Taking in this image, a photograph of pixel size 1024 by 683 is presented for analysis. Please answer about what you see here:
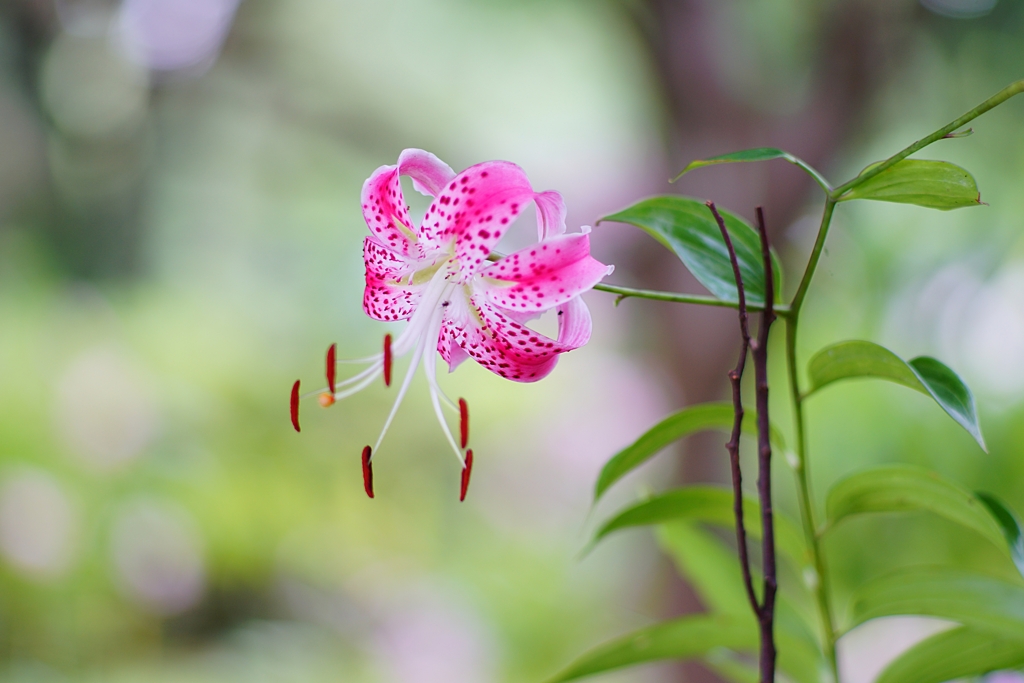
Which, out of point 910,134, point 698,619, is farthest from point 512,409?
point 698,619

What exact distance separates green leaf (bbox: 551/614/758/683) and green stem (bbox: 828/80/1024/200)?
0.20m

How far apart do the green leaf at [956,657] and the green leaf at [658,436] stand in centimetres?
11

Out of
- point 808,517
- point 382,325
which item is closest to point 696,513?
point 808,517

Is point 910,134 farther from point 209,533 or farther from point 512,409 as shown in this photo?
point 209,533

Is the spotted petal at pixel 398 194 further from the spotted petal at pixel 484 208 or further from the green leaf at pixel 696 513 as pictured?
the green leaf at pixel 696 513

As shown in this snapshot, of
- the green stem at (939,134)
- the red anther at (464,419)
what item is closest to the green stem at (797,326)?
the green stem at (939,134)

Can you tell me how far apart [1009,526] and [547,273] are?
0.57 ft

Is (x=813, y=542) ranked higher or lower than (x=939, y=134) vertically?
lower

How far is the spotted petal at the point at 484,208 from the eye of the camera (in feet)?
0.80

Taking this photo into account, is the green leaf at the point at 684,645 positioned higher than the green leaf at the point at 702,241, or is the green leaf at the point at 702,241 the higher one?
the green leaf at the point at 702,241

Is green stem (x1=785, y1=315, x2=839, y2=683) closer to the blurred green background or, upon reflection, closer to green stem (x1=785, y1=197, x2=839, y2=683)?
green stem (x1=785, y1=197, x2=839, y2=683)

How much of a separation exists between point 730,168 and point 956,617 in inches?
31.3

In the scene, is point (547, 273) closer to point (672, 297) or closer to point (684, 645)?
point (672, 297)

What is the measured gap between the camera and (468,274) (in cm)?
28
